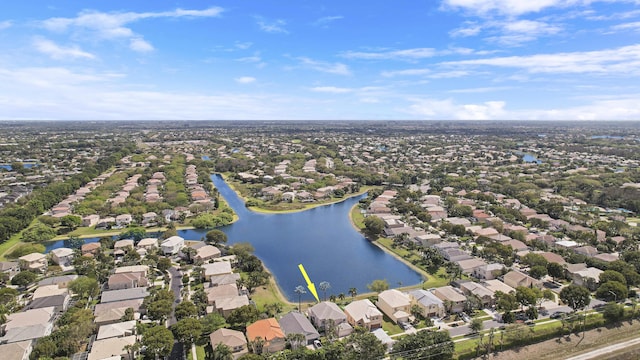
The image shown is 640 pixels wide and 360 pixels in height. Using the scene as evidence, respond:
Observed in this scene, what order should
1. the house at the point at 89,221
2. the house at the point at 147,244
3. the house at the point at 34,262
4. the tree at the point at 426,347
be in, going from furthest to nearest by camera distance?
the house at the point at 89,221, the house at the point at 147,244, the house at the point at 34,262, the tree at the point at 426,347

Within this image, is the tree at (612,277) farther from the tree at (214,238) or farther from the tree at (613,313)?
the tree at (214,238)

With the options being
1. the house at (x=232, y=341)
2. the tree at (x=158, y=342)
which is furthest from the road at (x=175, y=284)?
the house at (x=232, y=341)

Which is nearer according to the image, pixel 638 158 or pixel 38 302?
pixel 38 302

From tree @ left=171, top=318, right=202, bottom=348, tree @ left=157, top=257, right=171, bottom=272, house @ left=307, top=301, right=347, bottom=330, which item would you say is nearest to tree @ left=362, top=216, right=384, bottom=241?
house @ left=307, top=301, right=347, bottom=330

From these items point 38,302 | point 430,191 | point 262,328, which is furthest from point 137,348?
point 430,191

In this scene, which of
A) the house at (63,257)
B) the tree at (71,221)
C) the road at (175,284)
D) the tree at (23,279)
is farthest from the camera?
the tree at (71,221)

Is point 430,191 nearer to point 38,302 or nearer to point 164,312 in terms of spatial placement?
point 164,312

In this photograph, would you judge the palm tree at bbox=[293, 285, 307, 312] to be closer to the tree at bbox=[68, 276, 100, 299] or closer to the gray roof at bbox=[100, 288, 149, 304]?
the gray roof at bbox=[100, 288, 149, 304]
